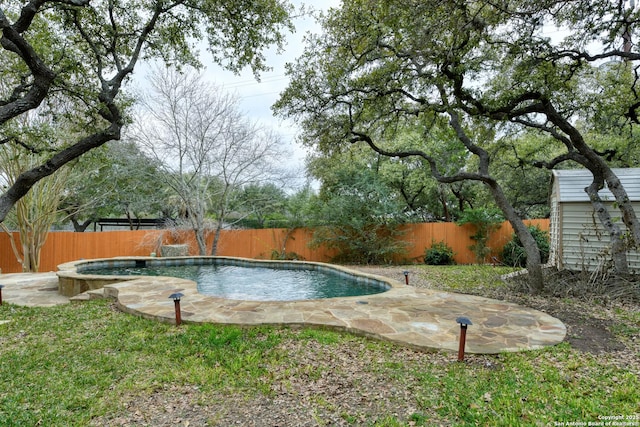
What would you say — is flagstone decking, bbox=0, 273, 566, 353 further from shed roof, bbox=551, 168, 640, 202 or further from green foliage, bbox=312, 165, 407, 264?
green foliage, bbox=312, 165, 407, 264

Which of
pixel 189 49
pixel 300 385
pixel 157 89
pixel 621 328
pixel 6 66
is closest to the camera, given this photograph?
pixel 300 385

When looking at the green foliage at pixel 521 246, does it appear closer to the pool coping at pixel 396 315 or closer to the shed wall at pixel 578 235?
the shed wall at pixel 578 235

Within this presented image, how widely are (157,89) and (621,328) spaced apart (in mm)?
12437

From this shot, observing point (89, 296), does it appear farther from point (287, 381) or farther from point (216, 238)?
point (216, 238)

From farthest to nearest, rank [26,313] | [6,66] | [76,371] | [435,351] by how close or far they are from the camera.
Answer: [6,66]
[26,313]
[435,351]
[76,371]

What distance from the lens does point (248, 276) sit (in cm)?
959

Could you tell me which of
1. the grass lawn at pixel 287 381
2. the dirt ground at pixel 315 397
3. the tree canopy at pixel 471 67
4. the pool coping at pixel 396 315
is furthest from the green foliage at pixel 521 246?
the dirt ground at pixel 315 397

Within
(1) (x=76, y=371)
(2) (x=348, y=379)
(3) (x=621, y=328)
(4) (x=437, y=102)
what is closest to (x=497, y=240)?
(4) (x=437, y=102)

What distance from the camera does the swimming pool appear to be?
7398 millimetres

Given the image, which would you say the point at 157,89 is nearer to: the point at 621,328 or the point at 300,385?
the point at 300,385

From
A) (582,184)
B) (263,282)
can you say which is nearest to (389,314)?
(263,282)

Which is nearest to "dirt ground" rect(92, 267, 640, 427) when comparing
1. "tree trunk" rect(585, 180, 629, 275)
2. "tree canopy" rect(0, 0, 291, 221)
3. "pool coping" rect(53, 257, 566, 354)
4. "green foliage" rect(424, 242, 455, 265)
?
"pool coping" rect(53, 257, 566, 354)

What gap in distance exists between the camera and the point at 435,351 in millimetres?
3617

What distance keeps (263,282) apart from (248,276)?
1.01 meters
